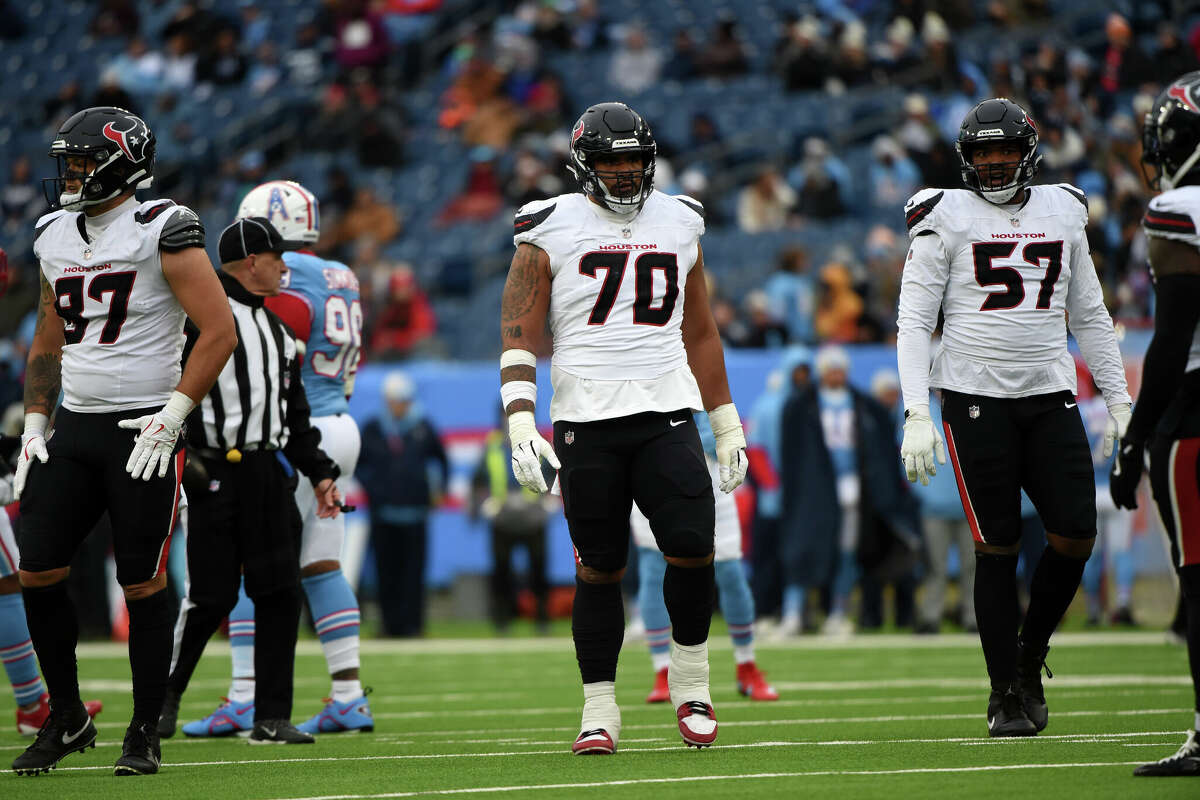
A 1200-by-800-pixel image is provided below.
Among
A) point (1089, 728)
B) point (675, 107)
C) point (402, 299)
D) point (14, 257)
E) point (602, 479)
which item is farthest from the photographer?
point (14, 257)

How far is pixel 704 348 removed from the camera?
6.21 metres

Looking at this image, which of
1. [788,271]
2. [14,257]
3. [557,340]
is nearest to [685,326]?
[557,340]

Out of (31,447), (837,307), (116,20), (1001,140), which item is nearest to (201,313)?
(31,447)

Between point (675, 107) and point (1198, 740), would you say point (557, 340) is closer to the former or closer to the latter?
point (1198, 740)

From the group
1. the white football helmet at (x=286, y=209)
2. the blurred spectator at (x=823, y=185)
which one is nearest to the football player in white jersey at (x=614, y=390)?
the white football helmet at (x=286, y=209)

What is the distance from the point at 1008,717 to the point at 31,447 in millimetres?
3451

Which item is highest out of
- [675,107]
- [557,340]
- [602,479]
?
[675,107]

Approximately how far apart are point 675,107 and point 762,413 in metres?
7.27

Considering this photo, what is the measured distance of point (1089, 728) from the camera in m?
6.38

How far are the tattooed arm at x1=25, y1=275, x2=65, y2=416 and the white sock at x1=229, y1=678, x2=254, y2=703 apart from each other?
178cm

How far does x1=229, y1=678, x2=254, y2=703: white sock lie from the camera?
289 inches

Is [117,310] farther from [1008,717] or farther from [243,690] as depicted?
Result: [1008,717]

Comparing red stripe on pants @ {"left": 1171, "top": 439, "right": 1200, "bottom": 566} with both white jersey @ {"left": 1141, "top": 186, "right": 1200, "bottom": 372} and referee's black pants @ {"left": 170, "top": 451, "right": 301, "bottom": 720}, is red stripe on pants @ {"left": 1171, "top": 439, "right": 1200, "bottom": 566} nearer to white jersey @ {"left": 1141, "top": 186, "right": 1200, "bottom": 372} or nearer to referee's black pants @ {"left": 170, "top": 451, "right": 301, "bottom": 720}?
white jersey @ {"left": 1141, "top": 186, "right": 1200, "bottom": 372}

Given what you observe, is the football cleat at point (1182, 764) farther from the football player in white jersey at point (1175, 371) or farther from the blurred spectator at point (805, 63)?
the blurred spectator at point (805, 63)
